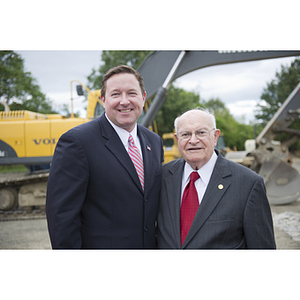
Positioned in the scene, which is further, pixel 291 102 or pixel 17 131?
pixel 291 102

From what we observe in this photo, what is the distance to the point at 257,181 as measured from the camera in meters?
1.76

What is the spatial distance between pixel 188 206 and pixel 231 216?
0.93 feet

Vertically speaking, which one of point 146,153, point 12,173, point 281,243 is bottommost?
→ point 281,243

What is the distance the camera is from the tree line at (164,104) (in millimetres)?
11086

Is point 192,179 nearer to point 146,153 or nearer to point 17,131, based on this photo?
point 146,153

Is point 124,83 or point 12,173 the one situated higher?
point 124,83

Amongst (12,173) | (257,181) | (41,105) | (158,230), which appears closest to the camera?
(257,181)

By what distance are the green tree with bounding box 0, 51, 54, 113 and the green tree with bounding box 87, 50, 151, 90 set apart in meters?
7.75

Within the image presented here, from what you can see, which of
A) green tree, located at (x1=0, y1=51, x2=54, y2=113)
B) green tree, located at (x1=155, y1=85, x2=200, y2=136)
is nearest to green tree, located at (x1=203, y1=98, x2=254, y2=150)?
green tree, located at (x1=155, y1=85, x2=200, y2=136)

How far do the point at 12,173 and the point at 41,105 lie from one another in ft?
22.2

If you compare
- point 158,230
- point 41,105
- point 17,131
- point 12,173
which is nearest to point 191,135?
point 158,230

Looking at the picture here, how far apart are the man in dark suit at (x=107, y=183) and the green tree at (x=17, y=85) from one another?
9.14 m

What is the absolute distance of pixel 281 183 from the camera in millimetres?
7312

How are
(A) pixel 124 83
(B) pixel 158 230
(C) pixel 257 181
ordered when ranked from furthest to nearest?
(B) pixel 158 230
(A) pixel 124 83
(C) pixel 257 181
